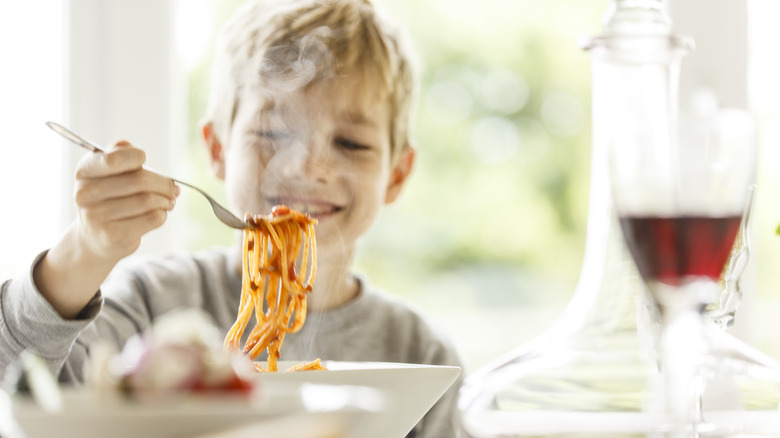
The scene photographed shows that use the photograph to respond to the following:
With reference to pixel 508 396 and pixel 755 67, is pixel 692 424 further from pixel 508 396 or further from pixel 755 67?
pixel 755 67

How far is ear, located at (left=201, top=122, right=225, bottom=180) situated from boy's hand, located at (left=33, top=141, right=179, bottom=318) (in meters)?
0.36

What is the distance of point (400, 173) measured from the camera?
4.68 ft

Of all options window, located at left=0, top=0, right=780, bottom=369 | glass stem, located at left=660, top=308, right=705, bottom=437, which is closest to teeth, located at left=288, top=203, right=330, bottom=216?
glass stem, located at left=660, top=308, right=705, bottom=437

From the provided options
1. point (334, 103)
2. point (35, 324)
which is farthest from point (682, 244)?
point (334, 103)

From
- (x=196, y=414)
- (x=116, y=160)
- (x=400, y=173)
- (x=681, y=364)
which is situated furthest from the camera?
(x=400, y=173)

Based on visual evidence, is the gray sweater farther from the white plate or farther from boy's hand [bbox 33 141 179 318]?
the white plate

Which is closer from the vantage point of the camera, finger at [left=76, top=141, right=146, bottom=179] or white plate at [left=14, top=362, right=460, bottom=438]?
white plate at [left=14, top=362, right=460, bottom=438]

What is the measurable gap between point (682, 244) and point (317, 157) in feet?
2.81

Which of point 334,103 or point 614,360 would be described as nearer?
point 614,360

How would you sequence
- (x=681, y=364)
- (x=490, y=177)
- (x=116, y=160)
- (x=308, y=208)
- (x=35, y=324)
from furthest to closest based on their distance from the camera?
1. (x=490, y=177)
2. (x=308, y=208)
3. (x=35, y=324)
4. (x=116, y=160)
5. (x=681, y=364)

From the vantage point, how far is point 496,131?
19.2 feet

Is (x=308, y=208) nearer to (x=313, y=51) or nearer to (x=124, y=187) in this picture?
(x=313, y=51)

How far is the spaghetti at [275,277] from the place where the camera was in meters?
0.89

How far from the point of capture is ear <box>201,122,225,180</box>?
1.36 metres
